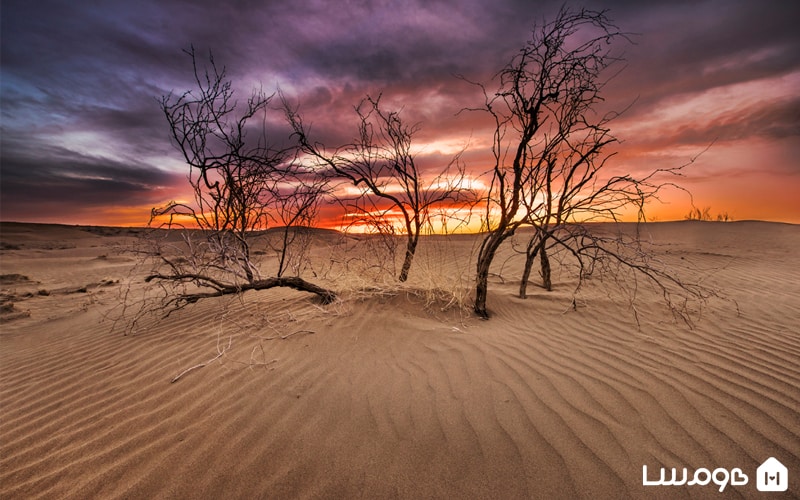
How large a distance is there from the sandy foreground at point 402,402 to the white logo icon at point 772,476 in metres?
0.04

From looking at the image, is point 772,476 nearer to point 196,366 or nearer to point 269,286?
point 196,366

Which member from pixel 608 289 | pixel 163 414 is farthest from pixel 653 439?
pixel 608 289

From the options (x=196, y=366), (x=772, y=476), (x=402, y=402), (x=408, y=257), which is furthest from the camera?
(x=408, y=257)

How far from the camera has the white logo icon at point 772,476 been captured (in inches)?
67.7

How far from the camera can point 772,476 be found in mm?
1778

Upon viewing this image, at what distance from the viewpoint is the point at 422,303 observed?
16.1ft

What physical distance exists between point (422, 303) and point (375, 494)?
3.20 meters

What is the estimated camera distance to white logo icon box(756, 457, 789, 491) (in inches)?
67.7

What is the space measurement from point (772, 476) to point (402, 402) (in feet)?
6.78

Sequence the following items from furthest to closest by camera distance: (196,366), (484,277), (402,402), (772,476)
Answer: (484,277), (196,366), (402,402), (772,476)

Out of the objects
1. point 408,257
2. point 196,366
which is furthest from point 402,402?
point 408,257

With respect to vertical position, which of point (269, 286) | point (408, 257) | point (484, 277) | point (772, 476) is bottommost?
point (772, 476)

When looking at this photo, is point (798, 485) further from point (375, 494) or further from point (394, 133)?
point (394, 133)

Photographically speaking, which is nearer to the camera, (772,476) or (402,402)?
(772,476)
